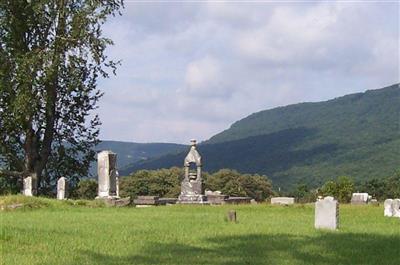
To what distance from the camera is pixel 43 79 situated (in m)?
31.0

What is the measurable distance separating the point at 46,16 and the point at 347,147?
87842 millimetres

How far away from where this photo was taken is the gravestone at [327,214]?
52.6 ft

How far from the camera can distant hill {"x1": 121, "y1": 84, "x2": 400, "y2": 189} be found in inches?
3866

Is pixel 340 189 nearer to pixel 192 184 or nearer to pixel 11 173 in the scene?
pixel 192 184

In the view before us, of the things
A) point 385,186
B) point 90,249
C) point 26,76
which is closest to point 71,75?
point 26,76

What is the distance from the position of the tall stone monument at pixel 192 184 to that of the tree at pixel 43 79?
5282 millimetres

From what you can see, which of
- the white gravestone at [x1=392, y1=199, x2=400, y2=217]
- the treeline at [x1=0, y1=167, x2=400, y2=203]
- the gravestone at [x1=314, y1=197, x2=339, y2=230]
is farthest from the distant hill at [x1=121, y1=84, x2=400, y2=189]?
the gravestone at [x1=314, y1=197, x2=339, y2=230]

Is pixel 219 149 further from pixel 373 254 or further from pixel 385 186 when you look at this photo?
pixel 373 254

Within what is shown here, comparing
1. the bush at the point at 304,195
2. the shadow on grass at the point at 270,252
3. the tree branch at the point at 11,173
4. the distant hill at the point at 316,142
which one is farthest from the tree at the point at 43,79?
the distant hill at the point at 316,142

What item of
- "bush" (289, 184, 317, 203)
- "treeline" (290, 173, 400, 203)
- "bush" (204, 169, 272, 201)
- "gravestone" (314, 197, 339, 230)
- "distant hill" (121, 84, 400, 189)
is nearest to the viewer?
"gravestone" (314, 197, 339, 230)

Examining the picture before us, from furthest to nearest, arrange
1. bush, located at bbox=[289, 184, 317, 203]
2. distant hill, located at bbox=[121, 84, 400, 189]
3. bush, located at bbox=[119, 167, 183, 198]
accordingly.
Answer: distant hill, located at bbox=[121, 84, 400, 189], bush, located at bbox=[119, 167, 183, 198], bush, located at bbox=[289, 184, 317, 203]

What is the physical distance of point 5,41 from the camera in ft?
108

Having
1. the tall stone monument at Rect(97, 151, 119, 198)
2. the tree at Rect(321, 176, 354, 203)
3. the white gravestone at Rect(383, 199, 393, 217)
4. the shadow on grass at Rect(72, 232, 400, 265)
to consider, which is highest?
the tall stone monument at Rect(97, 151, 119, 198)

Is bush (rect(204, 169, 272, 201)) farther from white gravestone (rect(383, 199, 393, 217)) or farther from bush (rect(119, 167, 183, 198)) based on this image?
white gravestone (rect(383, 199, 393, 217))
